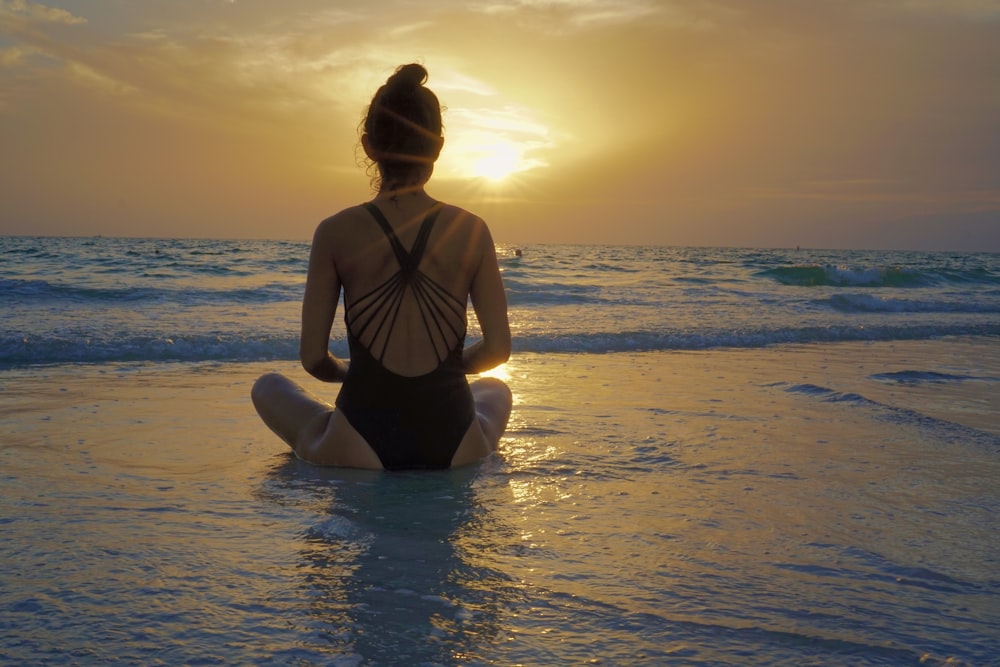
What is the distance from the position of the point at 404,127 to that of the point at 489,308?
2.65ft

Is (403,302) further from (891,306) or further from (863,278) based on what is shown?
(863,278)

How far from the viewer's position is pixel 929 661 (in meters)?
2.09

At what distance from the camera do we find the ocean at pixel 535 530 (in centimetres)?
216

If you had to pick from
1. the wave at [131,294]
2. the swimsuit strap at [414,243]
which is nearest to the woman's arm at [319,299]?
the swimsuit strap at [414,243]

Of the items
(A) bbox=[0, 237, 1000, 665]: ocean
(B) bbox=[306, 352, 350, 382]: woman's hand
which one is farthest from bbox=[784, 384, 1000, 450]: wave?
(B) bbox=[306, 352, 350, 382]: woman's hand

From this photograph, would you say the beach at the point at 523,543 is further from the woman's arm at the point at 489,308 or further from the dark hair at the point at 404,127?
the dark hair at the point at 404,127

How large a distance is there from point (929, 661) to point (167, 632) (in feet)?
5.99

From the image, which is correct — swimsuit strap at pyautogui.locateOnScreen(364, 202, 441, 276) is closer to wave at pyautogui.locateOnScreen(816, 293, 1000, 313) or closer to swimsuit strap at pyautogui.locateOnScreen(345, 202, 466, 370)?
swimsuit strap at pyautogui.locateOnScreen(345, 202, 466, 370)

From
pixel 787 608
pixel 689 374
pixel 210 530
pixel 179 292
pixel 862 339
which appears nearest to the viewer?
pixel 787 608

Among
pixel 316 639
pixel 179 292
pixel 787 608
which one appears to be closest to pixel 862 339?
pixel 787 608

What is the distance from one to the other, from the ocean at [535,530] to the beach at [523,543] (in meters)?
0.01

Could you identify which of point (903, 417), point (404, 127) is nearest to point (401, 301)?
point (404, 127)

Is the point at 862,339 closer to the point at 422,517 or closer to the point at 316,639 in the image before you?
the point at 422,517

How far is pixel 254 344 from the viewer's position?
9219 mm
